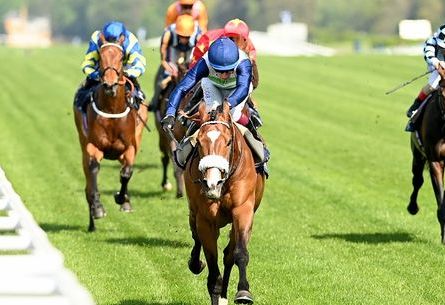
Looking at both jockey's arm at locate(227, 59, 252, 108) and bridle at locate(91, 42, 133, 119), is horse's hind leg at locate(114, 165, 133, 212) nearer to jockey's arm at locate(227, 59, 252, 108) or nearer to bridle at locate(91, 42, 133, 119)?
bridle at locate(91, 42, 133, 119)

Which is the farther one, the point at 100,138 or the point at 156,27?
the point at 156,27

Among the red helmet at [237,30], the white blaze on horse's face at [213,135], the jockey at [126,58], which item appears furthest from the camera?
the jockey at [126,58]

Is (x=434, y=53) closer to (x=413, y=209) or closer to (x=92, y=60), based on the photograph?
(x=413, y=209)

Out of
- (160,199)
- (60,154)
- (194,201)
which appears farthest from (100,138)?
(60,154)

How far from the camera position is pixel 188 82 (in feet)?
32.2

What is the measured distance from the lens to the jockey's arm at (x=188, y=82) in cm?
971

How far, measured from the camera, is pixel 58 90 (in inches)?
1586

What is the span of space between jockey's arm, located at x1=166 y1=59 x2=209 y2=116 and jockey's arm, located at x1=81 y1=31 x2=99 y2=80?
4.36 m

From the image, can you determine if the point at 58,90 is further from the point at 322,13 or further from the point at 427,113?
the point at 322,13

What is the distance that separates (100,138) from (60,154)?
9749mm

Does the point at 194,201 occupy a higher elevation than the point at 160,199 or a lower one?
higher

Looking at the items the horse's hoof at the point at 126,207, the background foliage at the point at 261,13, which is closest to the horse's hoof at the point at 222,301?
the horse's hoof at the point at 126,207

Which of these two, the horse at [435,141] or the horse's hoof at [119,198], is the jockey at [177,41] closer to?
the horse's hoof at [119,198]

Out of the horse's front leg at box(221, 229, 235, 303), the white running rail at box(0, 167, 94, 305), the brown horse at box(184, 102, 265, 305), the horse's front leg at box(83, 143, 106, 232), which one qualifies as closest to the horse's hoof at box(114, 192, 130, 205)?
the horse's front leg at box(83, 143, 106, 232)
